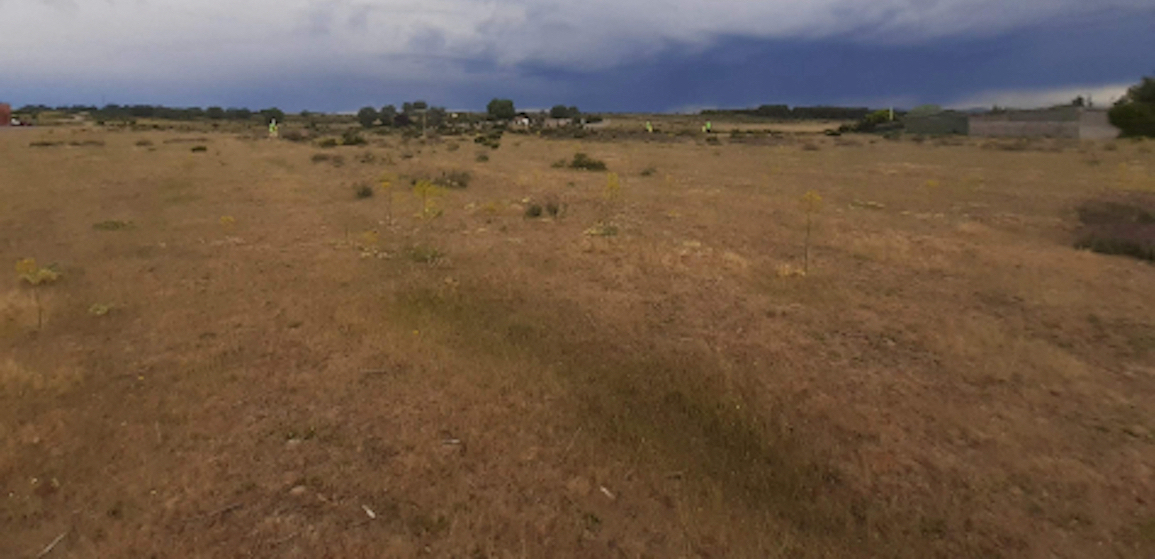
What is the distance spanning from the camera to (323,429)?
16.4 ft

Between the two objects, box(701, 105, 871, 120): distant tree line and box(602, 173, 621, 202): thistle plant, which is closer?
box(602, 173, 621, 202): thistle plant

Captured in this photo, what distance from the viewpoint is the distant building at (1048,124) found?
40.8 meters

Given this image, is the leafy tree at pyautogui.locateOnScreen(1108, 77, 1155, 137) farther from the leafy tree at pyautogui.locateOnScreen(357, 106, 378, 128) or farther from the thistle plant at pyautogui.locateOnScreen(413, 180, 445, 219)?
the leafy tree at pyautogui.locateOnScreen(357, 106, 378, 128)

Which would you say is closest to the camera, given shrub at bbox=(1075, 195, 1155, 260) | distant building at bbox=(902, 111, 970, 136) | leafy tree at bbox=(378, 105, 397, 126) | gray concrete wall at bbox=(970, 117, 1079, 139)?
shrub at bbox=(1075, 195, 1155, 260)

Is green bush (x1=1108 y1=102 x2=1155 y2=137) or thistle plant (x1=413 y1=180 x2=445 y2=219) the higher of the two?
green bush (x1=1108 y1=102 x2=1155 y2=137)

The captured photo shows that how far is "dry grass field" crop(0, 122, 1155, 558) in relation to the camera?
3.97m

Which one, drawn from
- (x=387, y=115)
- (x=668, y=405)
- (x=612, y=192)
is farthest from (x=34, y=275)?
(x=387, y=115)

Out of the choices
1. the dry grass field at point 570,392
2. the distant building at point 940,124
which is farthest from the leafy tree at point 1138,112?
the dry grass field at point 570,392

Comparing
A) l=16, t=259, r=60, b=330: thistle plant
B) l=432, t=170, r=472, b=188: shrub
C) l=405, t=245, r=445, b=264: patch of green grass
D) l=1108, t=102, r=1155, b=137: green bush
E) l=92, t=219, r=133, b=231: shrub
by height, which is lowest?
l=16, t=259, r=60, b=330: thistle plant

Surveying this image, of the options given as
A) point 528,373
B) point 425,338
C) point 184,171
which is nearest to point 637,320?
point 528,373

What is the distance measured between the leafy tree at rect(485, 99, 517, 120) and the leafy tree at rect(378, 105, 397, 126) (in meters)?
13.3

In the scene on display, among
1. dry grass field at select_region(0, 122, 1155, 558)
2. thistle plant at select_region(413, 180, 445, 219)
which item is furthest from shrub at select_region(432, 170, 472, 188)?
dry grass field at select_region(0, 122, 1155, 558)

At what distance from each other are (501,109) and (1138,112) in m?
69.1

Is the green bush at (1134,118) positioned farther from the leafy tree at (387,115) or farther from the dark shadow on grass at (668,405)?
the leafy tree at (387,115)
